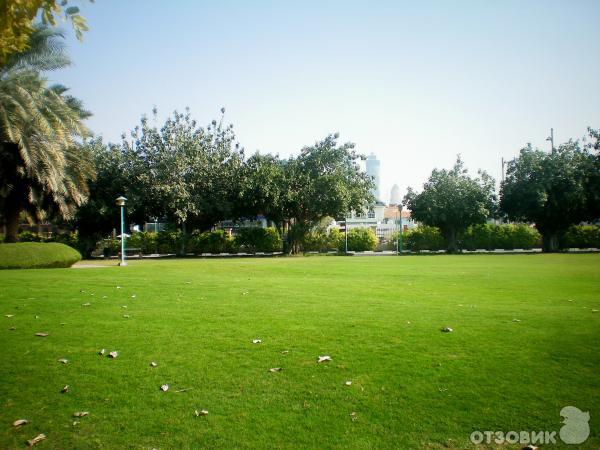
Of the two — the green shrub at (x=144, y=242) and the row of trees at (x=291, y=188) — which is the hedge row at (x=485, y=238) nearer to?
the row of trees at (x=291, y=188)

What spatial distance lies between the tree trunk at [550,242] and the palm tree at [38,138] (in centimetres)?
4042

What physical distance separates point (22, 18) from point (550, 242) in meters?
45.9

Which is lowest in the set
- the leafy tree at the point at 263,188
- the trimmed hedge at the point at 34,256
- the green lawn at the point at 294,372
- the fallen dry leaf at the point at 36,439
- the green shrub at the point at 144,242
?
the fallen dry leaf at the point at 36,439

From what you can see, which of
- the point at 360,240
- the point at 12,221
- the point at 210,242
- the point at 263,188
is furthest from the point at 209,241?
the point at 12,221

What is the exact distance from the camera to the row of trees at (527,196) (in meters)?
39.1

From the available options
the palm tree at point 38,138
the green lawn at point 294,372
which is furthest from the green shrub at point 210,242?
the green lawn at point 294,372

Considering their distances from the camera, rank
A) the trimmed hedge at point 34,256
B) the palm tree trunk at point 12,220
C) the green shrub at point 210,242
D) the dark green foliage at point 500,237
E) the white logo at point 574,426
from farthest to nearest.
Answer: the dark green foliage at point 500,237
the green shrub at point 210,242
the palm tree trunk at point 12,220
the trimmed hedge at point 34,256
the white logo at point 574,426

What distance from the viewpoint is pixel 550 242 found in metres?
40.9

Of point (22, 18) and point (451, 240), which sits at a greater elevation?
Result: point (22, 18)

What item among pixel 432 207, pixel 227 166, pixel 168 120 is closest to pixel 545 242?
pixel 432 207

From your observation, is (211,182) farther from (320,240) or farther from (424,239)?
(424,239)

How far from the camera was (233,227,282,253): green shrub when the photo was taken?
42406 millimetres

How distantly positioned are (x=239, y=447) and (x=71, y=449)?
59.5 inches

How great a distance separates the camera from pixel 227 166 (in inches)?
1548
